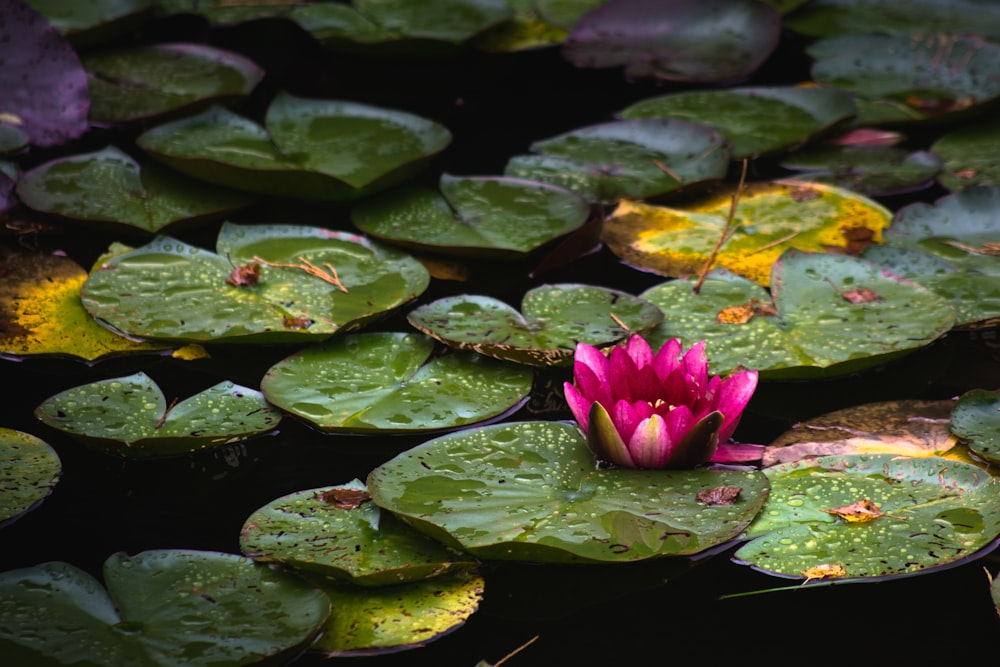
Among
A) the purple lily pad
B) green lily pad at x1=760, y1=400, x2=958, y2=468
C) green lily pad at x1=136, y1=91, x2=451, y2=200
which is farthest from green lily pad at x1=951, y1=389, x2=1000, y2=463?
the purple lily pad

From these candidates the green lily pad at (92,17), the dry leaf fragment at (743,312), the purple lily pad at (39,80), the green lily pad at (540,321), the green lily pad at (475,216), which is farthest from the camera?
the green lily pad at (92,17)

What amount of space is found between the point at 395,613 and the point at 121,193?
154 cm

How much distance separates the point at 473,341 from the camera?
6.32 ft

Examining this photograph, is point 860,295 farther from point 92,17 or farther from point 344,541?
point 92,17

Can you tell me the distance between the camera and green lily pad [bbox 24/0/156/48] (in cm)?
320

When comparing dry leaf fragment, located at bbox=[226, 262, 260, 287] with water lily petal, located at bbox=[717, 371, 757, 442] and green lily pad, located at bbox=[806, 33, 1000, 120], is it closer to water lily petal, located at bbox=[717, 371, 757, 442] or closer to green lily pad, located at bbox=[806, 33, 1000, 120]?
water lily petal, located at bbox=[717, 371, 757, 442]

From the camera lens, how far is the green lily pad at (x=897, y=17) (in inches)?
138

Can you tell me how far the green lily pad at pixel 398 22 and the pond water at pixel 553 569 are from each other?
1042mm

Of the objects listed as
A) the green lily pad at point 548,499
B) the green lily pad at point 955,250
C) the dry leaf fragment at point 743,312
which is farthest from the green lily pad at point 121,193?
the green lily pad at point 955,250

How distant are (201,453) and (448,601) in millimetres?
598

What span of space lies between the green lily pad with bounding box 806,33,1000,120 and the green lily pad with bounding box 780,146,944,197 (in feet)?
0.81

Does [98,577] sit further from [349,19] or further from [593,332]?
[349,19]

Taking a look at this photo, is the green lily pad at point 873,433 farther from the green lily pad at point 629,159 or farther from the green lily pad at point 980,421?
the green lily pad at point 629,159

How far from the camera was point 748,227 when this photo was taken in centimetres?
248
